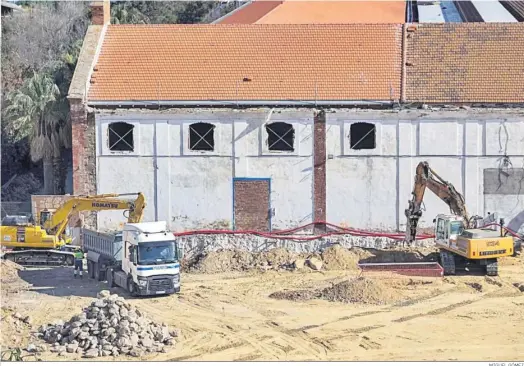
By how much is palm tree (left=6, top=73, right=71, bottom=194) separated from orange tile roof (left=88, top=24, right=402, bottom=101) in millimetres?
3527

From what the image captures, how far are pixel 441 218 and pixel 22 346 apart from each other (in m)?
17.5

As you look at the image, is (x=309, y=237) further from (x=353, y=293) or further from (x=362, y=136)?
(x=353, y=293)

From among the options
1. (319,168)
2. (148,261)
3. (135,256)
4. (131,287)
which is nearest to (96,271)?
(131,287)

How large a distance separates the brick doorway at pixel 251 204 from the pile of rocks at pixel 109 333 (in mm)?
13443

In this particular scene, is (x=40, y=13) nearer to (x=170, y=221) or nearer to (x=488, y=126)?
(x=170, y=221)

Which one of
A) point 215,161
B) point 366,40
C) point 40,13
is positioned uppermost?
point 40,13

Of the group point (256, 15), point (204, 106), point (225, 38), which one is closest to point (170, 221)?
point (204, 106)

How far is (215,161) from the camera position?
40750 millimetres

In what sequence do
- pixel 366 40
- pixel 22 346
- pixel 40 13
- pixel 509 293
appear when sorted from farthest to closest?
1. pixel 40 13
2. pixel 366 40
3. pixel 509 293
4. pixel 22 346

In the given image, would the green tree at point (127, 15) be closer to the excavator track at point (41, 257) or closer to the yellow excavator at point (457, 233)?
the excavator track at point (41, 257)

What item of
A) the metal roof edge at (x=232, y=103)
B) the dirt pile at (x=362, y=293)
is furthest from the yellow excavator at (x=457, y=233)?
the metal roof edge at (x=232, y=103)

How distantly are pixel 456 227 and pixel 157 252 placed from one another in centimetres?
1162

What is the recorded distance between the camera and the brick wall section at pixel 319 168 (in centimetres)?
4031

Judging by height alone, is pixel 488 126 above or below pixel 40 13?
below
